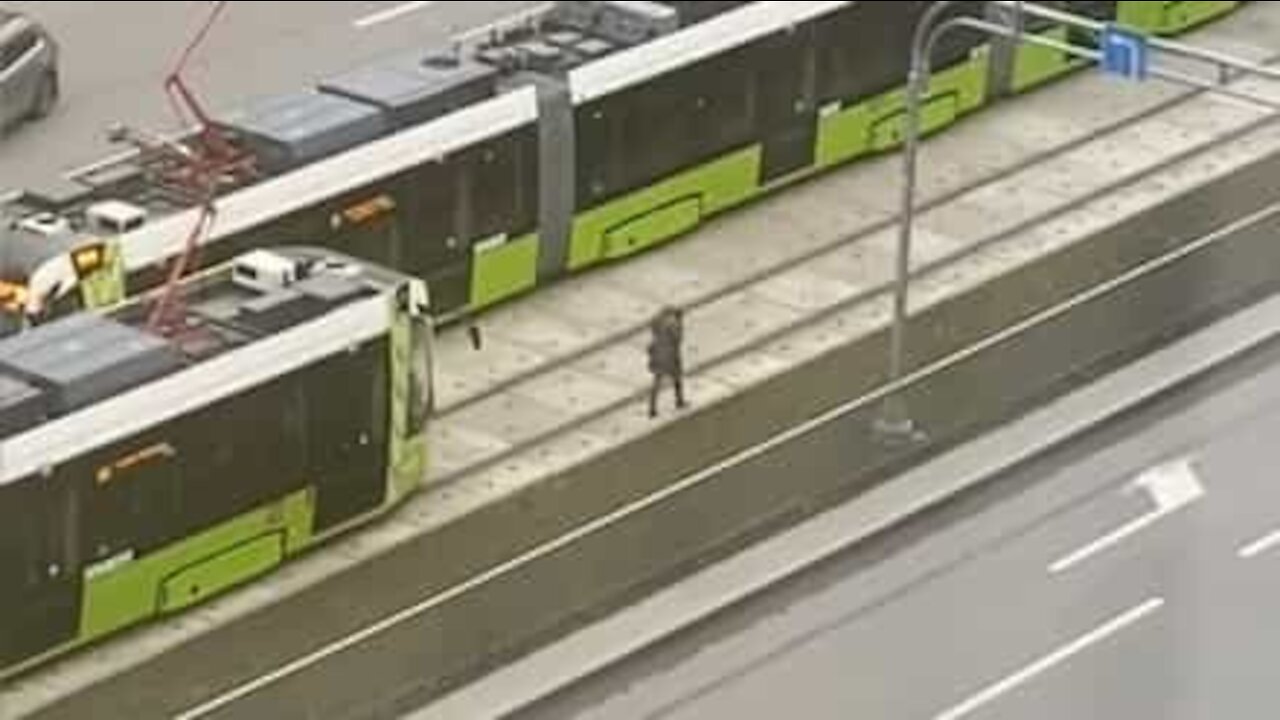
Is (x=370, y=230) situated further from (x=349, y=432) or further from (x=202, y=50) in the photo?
(x=202, y=50)

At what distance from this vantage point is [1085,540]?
4949mm

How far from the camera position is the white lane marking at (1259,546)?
459cm

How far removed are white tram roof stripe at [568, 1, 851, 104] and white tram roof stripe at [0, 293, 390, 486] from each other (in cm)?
137

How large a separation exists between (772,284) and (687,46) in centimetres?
78

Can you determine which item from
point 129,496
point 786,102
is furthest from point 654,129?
point 129,496

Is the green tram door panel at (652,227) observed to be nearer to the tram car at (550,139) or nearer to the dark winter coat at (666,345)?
the tram car at (550,139)

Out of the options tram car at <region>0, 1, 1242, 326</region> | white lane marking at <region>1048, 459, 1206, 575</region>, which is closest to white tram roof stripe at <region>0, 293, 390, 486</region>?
tram car at <region>0, 1, 1242, 326</region>

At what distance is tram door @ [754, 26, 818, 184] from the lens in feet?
29.5

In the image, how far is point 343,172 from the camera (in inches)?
318

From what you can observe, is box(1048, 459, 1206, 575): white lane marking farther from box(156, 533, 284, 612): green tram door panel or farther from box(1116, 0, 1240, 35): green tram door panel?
box(1116, 0, 1240, 35): green tram door panel

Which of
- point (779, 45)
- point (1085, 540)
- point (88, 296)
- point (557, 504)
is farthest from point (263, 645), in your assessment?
point (779, 45)

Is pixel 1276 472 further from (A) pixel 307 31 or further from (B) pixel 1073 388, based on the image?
(A) pixel 307 31

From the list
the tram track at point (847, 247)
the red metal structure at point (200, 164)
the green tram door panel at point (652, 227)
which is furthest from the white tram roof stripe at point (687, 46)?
the red metal structure at point (200, 164)

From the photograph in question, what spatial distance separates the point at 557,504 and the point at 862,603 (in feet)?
5.33
